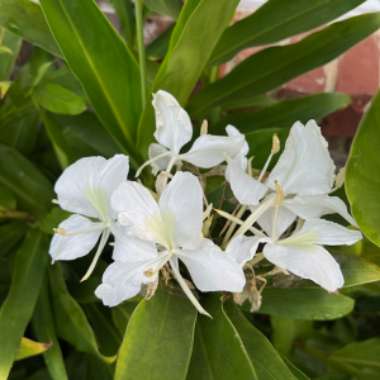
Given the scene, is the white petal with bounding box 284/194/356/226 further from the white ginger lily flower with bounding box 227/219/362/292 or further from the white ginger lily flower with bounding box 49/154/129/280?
the white ginger lily flower with bounding box 49/154/129/280

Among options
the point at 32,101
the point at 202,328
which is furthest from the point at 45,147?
the point at 202,328

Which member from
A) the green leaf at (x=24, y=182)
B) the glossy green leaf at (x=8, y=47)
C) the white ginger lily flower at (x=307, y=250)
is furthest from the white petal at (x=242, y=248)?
the glossy green leaf at (x=8, y=47)

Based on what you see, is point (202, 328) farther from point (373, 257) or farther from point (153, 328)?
point (373, 257)

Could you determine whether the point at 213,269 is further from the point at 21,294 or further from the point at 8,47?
the point at 8,47

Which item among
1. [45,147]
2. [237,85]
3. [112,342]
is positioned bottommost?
[112,342]

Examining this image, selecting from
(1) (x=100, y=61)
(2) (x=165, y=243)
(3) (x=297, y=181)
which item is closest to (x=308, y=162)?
(3) (x=297, y=181)
